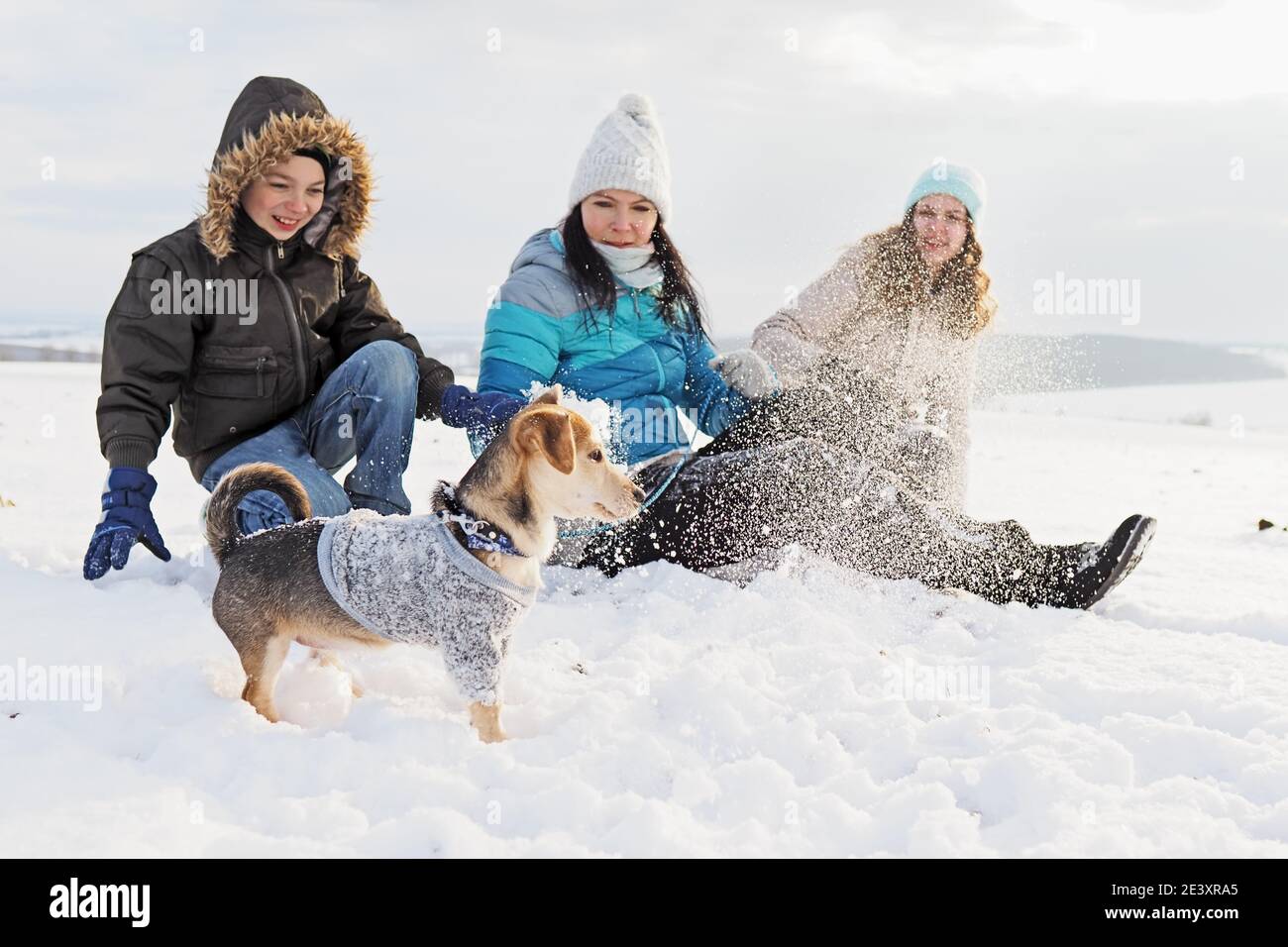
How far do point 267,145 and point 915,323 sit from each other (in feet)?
10.6

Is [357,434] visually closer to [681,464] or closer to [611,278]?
[611,278]

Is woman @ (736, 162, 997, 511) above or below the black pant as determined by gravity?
above

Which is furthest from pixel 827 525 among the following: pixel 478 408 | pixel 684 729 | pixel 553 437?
pixel 553 437

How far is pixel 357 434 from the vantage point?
4668 mm

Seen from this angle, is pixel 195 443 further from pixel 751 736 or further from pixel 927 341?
pixel 927 341

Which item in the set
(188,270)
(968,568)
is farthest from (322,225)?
(968,568)

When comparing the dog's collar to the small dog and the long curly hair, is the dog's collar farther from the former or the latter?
the long curly hair

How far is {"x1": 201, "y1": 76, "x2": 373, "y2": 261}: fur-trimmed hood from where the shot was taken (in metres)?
4.25

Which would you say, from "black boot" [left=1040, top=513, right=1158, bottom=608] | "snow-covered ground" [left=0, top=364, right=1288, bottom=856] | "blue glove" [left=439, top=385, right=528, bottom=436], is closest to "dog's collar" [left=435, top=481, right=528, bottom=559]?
"snow-covered ground" [left=0, top=364, right=1288, bottom=856]

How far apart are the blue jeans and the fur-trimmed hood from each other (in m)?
0.70

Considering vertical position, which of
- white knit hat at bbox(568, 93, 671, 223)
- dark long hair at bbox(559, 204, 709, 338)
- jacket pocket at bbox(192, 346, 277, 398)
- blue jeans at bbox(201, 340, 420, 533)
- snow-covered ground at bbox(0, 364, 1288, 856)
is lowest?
snow-covered ground at bbox(0, 364, 1288, 856)

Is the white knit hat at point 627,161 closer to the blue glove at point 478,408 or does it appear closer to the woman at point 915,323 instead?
the woman at point 915,323

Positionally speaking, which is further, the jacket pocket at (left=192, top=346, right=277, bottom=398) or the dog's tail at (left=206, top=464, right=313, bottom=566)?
the jacket pocket at (left=192, top=346, right=277, bottom=398)
